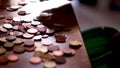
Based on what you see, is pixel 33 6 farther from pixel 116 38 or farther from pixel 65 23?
pixel 116 38

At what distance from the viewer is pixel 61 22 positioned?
100 centimetres

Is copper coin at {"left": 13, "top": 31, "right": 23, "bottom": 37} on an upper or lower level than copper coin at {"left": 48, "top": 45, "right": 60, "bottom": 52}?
upper

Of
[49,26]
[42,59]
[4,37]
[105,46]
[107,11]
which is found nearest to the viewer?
[42,59]

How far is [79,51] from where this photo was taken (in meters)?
0.80

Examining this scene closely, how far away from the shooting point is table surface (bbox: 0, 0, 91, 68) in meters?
0.73

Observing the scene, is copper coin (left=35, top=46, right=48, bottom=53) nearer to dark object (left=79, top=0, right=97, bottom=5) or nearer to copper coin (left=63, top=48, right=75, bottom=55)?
copper coin (left=63, top=48, right=75, bottom=55)

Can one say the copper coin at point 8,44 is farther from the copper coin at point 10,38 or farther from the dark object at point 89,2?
the dark object at point 89,2

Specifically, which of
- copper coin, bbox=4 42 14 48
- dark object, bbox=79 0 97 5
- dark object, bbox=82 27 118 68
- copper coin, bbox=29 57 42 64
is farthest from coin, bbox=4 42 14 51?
dark object, bbox=79 0 97 5

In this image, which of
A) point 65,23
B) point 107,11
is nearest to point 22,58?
point 65,23

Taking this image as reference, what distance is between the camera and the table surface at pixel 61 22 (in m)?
0.73

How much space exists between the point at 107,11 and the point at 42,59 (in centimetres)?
186

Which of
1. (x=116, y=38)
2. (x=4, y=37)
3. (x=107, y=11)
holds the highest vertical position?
(x=4, y=37)

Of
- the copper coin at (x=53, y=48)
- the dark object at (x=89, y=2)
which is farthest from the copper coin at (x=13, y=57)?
the dark object at (x=89, y=2)

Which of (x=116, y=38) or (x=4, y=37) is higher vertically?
(x=4, y=37)
